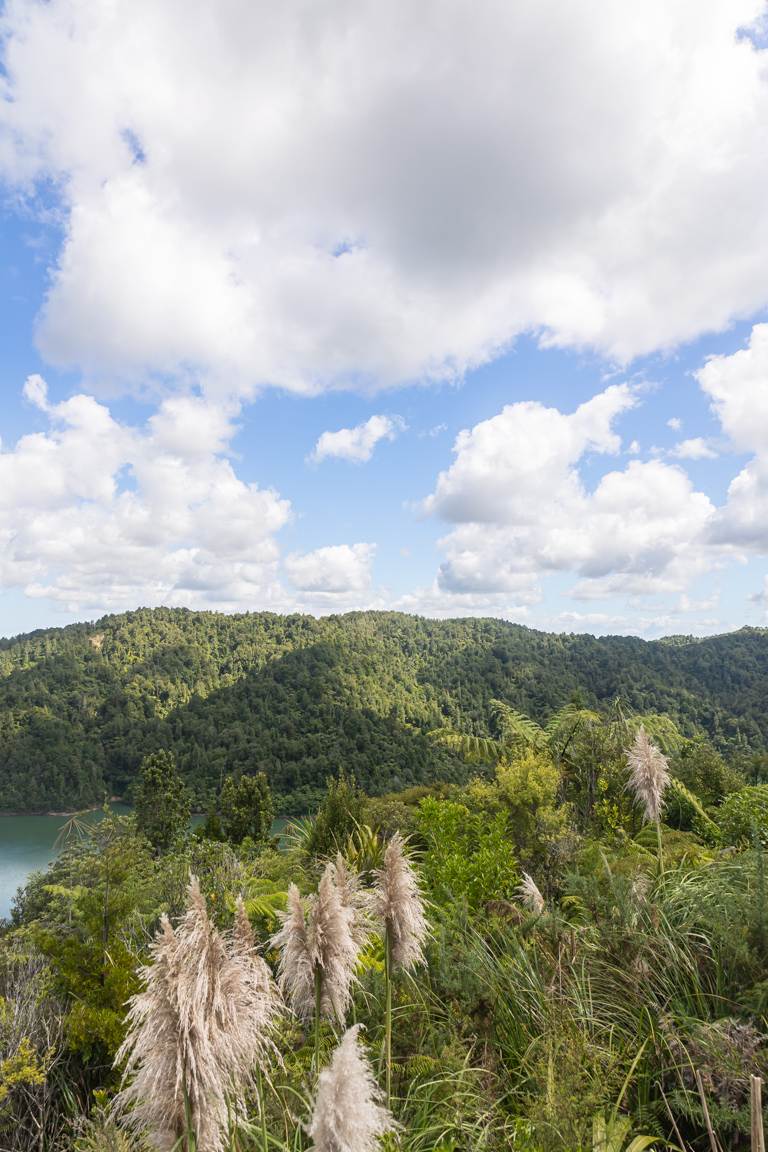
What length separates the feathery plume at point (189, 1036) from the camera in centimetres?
177

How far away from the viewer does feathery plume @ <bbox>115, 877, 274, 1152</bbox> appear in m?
1.77

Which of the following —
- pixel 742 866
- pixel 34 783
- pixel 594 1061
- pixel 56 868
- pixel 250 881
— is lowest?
pixel 34 783

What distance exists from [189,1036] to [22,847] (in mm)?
71160

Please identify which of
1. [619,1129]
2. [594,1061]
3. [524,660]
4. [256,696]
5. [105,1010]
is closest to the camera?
[619,1129]

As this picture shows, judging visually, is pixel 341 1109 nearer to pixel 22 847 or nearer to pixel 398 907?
pixel 398 907

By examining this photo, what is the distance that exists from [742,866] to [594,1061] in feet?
6.41

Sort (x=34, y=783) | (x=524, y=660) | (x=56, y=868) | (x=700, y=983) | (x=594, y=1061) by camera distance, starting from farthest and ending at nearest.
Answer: (x=524, y=660) → (x=34, y=783) → (x=56, y=868) → (x=700, y=983) → (x=594, y=1061)

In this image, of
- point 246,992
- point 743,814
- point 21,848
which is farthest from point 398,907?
point 21,848

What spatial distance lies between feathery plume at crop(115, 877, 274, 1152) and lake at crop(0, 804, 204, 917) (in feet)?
125

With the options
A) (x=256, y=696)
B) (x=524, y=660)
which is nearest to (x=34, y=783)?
(x=256, y=696)

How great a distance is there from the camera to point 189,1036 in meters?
1.78

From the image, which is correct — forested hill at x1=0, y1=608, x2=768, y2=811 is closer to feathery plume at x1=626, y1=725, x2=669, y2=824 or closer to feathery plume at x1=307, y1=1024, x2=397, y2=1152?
feathery plume at x1=626, y1=725, x2=669, y2=824

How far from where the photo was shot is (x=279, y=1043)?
11.2 ft

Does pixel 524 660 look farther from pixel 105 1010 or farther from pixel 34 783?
pixel 105 1010
